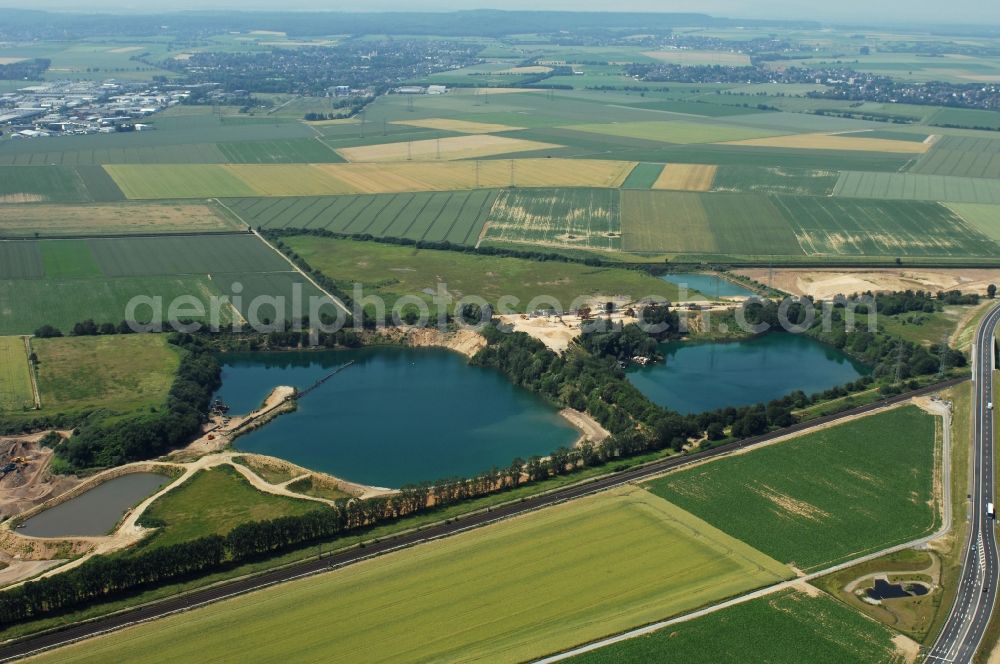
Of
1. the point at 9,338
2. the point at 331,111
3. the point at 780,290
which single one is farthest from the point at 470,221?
the point at 331,111

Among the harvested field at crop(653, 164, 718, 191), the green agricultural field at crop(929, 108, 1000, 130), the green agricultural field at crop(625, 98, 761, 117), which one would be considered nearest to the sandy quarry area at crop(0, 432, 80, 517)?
the harvested field at crop(653, 164, 718, 191)

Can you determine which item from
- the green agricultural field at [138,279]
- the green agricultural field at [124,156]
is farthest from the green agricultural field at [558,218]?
the green agricultural field at [124,156]

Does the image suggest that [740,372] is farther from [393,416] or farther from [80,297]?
[80,297]

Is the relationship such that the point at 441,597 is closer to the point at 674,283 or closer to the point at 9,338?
the point at 9,338

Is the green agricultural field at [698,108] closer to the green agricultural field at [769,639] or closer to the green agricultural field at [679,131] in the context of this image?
the green agricultural field at [679,131]

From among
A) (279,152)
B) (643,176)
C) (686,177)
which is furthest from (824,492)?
(279,152)
